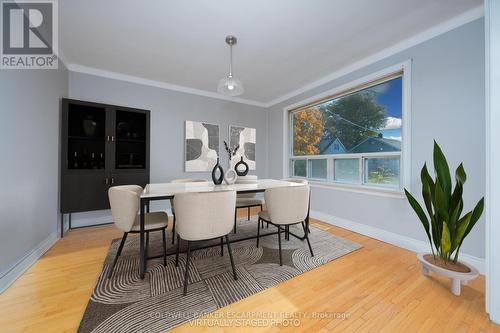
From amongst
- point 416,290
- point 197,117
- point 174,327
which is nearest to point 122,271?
point 174,327

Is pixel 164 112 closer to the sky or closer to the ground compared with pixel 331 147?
closer to the sky

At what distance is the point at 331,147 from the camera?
3369 mm

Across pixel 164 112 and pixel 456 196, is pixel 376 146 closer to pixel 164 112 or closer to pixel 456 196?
pixel 456 196

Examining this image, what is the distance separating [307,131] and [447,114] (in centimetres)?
209

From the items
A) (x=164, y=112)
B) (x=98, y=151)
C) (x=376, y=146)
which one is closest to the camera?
(x=376, y=146)

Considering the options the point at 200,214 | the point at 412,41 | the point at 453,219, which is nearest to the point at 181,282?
the point at 200,214

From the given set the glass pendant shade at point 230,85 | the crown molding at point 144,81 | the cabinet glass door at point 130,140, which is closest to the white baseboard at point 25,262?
the cabinet glass door at point 130,140

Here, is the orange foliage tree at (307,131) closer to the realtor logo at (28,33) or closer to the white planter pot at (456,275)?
the white planter pot at (456,275)

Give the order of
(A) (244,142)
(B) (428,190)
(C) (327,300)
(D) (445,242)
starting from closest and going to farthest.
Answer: (C) (327,300) < (D) (445,242) < (B) (428,190) < (A) (244,142)

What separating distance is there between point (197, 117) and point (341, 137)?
2.75 metres

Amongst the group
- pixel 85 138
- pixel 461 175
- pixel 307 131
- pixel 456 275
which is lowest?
pixel 456 275

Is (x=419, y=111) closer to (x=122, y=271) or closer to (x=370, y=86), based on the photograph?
(x=370, y=86)

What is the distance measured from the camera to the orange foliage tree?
11.9 feet

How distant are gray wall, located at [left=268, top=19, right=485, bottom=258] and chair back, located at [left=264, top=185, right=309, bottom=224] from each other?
1.39 meters
